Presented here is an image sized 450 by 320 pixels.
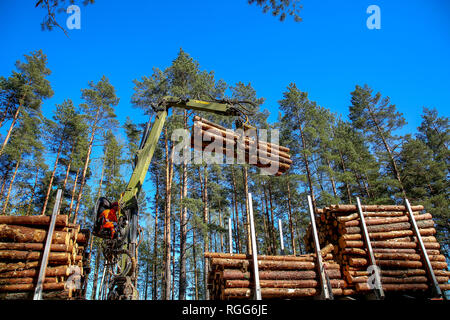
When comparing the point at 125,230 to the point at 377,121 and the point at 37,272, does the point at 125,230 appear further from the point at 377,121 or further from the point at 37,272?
the point at 377,121

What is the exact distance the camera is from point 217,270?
670cm

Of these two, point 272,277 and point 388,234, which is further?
point 388,234

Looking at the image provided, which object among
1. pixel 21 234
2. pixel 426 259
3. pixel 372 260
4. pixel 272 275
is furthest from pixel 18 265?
pixel 426 259

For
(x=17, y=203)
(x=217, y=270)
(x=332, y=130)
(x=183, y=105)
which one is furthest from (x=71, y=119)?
(x=332, y=130)

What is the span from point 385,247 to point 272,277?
397 cm

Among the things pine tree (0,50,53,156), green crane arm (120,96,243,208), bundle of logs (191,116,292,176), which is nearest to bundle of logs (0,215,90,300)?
green crane arm (120,96,243,208)

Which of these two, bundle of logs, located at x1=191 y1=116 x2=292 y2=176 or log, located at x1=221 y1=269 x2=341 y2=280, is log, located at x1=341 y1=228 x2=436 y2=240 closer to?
log, located at x1=221 y1=269 x2=341 y2=280

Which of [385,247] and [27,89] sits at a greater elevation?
[27,89]

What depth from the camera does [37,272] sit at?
18.2 feet

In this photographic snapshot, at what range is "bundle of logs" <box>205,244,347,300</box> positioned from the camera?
19.4 feet

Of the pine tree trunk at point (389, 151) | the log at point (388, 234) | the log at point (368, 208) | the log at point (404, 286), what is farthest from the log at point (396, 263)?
the pine tree trunk at point (389, 151)

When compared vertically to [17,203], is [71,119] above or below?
above

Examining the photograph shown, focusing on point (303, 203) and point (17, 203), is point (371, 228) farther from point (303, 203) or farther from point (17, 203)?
point (17, 203)

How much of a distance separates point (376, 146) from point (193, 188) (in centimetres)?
1673
